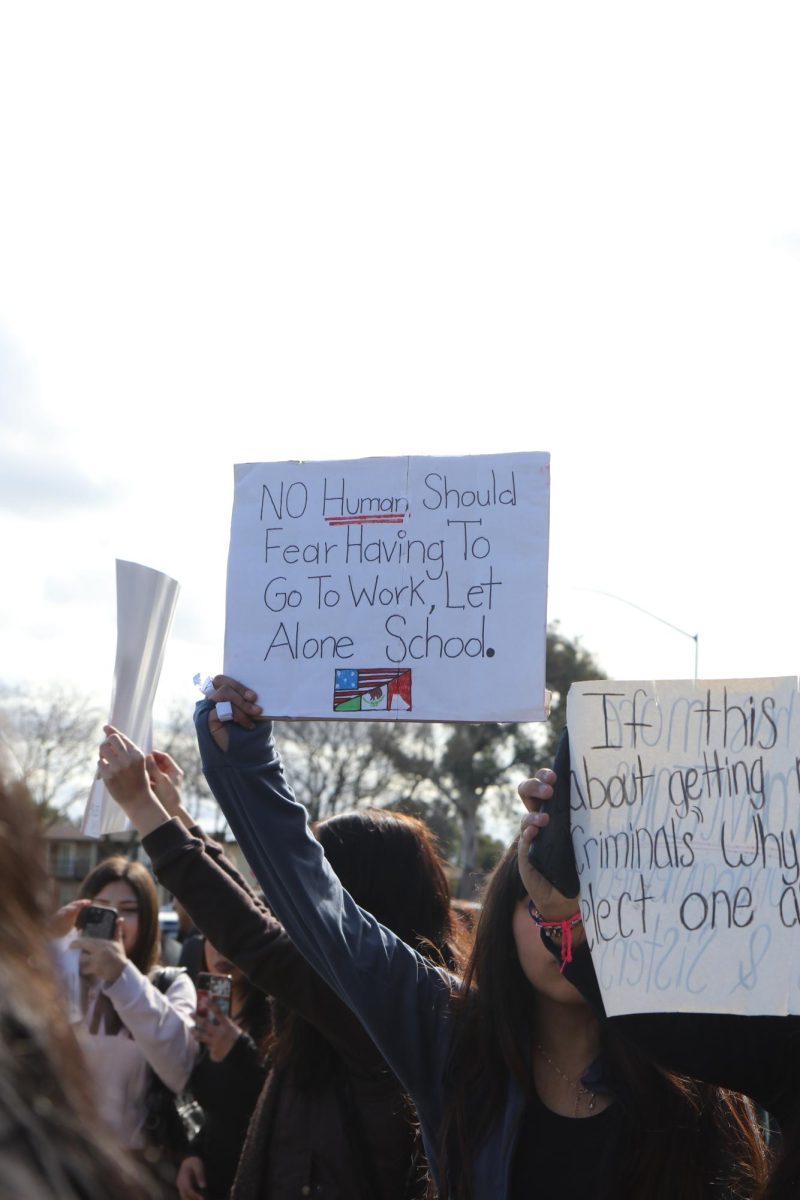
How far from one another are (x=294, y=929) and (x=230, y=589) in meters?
0.82

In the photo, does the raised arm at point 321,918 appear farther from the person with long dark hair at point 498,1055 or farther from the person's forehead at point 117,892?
the person's forehead at point 117,892

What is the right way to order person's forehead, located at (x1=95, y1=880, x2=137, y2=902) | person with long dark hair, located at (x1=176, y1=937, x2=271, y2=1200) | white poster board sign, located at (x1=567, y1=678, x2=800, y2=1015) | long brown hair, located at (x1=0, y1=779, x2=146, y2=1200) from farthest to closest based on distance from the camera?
person's forehead, located at (x1=95, y1=880, x2=137, y2=902)
person with long dark hair, located at (x1=176, y1=937, x2=271, y2=1200)
white poster board sign, located at (x1=567, y1=678, x2=800, y2=1015)
long brown hair, located at (x1=0, y1=779, x2=146, y2=1200)

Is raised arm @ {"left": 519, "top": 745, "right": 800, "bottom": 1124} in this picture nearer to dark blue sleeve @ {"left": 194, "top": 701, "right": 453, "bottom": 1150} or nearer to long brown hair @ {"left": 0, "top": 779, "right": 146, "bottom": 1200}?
dark blue sleeve @ {"left": 194, "top": 701, "right": 453, "bottom": 1150}

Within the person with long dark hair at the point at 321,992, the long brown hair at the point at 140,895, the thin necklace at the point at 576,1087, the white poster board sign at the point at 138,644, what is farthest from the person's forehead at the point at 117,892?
the thin necklace at the point at 576,1087

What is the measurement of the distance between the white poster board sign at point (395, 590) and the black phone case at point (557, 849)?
0.25 meters

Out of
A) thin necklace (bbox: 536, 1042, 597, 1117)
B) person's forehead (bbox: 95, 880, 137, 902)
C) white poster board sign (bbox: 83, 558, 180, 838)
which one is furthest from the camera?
person's forehead (bbox: 95, 880, 137, 902)

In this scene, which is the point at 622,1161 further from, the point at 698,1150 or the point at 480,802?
the point at 480,802

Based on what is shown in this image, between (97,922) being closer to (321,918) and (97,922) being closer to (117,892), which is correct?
(117,892)

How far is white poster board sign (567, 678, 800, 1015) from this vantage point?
2.17 meters

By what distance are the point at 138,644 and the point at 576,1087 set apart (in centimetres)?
165

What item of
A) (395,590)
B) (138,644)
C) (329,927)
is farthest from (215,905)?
(395,590)

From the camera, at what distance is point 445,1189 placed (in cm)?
234

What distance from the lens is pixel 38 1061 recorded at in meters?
0.77

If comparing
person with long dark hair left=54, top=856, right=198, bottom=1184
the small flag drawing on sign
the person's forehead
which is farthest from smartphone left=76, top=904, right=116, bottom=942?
the small flag drawing on sign
